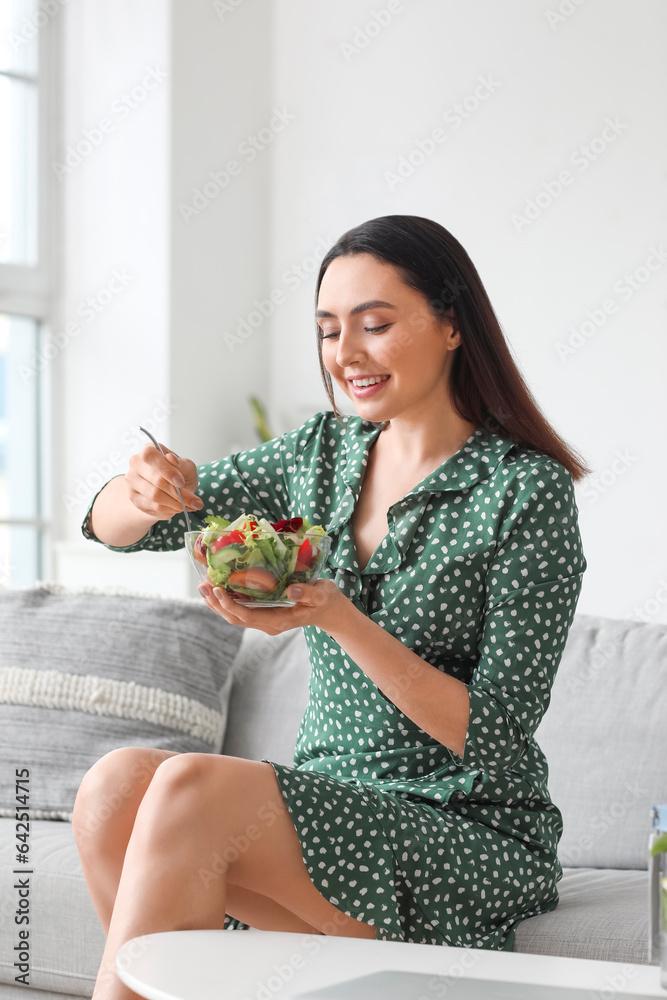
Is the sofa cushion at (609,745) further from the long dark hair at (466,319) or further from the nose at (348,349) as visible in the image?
the nose at (348,349)

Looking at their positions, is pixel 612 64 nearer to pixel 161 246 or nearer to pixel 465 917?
pixel 161 246

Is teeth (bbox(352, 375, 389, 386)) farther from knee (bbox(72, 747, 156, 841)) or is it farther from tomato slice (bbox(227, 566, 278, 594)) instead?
knee (bbox(72, 747, 156, 841))

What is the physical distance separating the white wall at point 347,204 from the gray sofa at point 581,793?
146cm

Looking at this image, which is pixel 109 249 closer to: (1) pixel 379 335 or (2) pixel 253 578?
(1) pixel 379 335

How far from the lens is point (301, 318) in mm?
3936

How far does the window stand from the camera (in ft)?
12.1

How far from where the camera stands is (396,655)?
127cm

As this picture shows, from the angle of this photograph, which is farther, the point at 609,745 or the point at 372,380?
the point at 609,745

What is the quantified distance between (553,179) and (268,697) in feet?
6.72

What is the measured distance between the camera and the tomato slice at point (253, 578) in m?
1.16

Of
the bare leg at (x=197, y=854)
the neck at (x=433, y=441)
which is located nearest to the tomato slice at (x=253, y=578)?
the bare leg at (x=197, y=854)

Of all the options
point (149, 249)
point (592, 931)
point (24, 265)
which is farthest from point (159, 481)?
point (24, 265)

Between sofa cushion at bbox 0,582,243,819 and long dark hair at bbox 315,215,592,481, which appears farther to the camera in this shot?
sofa cushion at bbox 0,582,243,819

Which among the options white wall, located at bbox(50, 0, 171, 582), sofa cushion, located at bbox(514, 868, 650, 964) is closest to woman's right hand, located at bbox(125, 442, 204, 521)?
sofa cushion, located at bbox(514, 868, 650, 964)
